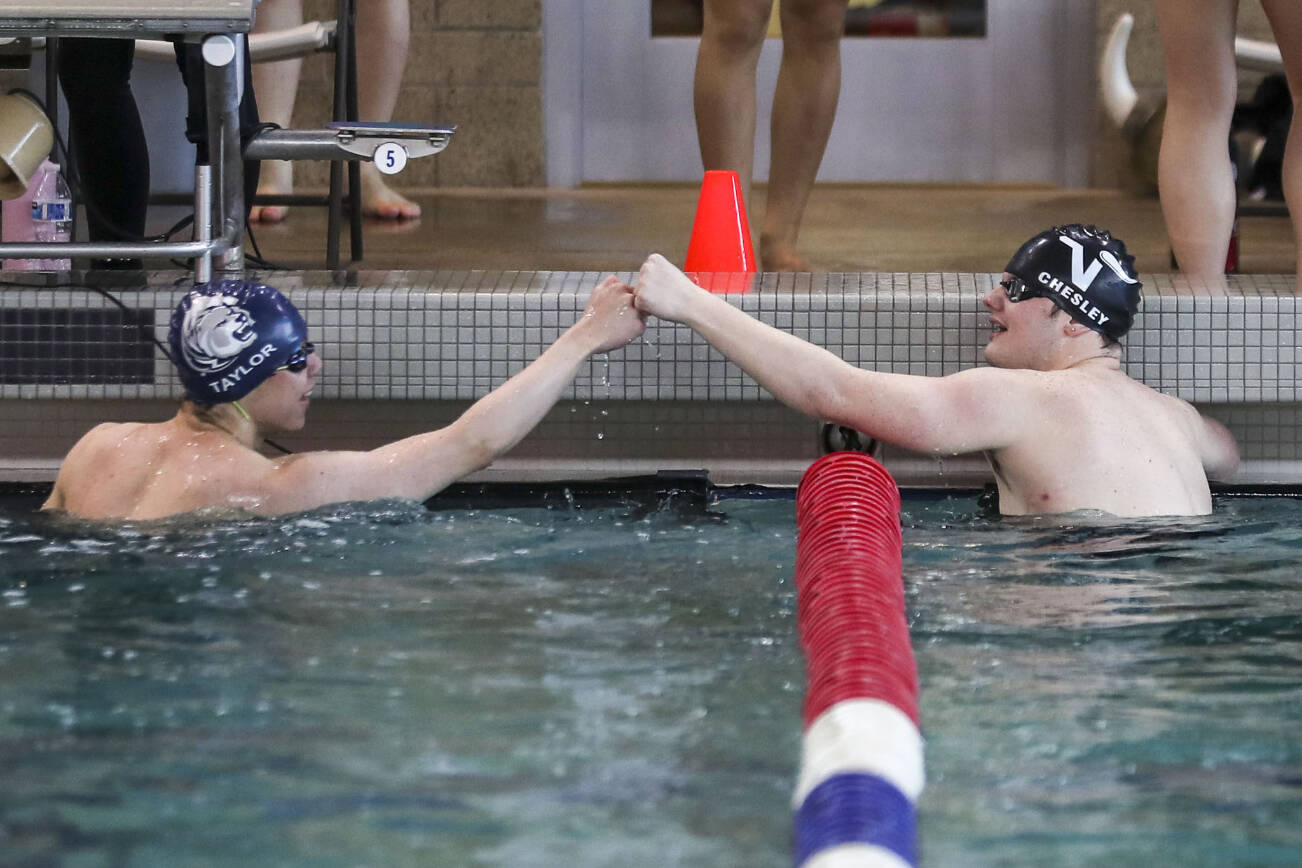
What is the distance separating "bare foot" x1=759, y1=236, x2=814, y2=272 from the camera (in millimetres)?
4215

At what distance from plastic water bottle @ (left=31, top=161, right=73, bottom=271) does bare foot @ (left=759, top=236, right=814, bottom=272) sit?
1.70 m

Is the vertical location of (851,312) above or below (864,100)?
below

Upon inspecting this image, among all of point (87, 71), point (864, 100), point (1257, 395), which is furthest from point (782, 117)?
point (864, 100)

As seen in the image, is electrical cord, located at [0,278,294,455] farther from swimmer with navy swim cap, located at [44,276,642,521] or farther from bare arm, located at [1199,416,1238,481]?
bare arm, located at [1199,416,1238,481]

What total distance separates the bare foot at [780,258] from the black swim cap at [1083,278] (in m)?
1.19

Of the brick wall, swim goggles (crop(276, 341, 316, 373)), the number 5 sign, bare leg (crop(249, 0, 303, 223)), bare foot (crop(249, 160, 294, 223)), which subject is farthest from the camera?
the brick wall

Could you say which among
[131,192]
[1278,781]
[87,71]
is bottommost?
[1278,781]

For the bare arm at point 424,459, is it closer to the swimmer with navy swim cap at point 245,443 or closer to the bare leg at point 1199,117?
the swimmer with navy swim cap at point 245,443

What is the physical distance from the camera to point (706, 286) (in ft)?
11.7

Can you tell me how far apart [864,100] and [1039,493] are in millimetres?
5157

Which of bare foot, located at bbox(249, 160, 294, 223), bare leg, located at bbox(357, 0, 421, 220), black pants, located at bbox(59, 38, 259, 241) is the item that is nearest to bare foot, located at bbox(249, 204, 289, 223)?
bare foot, located at bbox(249, 160, 294, 223)

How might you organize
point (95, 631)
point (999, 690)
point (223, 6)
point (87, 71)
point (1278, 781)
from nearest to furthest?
point (1278, 781), point (999, 690), point (95, 631), point (223, 6), point (87, 71)

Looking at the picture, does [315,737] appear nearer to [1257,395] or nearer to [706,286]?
[706,286]

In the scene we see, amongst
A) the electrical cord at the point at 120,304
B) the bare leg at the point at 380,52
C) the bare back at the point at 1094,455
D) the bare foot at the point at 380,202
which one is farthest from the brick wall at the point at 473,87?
the bare back at the point at 1094,455
